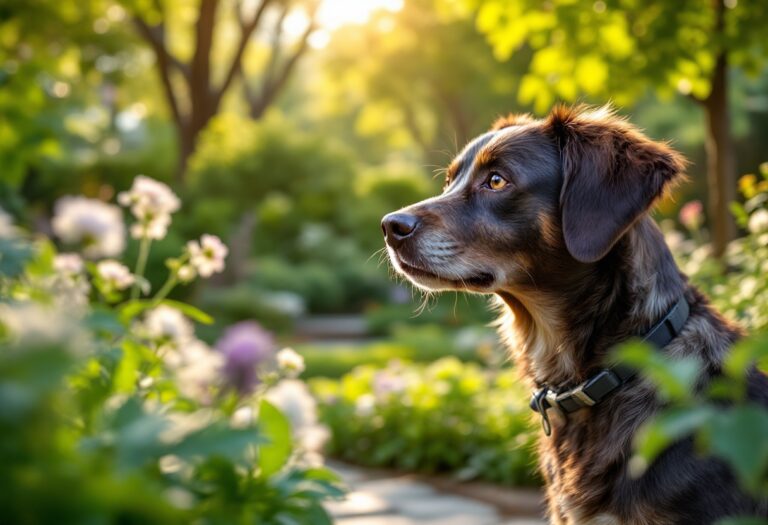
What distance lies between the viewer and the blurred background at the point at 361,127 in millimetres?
5551

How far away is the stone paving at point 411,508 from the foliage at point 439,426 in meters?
0.35

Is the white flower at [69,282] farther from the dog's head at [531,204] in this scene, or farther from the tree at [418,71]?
the tree at [418,71]

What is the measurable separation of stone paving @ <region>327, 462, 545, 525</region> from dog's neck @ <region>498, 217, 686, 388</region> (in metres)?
1.60

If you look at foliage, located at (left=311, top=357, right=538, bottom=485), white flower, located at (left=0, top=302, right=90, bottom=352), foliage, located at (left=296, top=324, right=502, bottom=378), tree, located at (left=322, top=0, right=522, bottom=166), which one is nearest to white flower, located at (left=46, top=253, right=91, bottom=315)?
white flower, located at (left=0, top=302, right=90, bottom=352)

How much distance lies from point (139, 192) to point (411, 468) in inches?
129

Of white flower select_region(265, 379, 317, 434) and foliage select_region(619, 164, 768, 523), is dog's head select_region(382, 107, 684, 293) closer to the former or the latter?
foliage select_region(619, 164, 768, 523)

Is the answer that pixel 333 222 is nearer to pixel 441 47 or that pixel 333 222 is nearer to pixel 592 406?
pixel 441 47

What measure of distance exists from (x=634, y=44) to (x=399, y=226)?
3299 mm

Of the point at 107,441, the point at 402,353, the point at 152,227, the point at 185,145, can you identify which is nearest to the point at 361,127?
the point at 185,145

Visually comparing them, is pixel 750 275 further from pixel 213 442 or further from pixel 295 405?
pixel 213 442

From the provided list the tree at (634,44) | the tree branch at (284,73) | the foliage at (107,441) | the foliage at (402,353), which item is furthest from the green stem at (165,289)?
the tree branch at (284,73)

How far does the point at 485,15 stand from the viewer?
222 inches

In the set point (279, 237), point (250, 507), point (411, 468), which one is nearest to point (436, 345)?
point (411, 468)

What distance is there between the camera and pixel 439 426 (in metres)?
5.78
